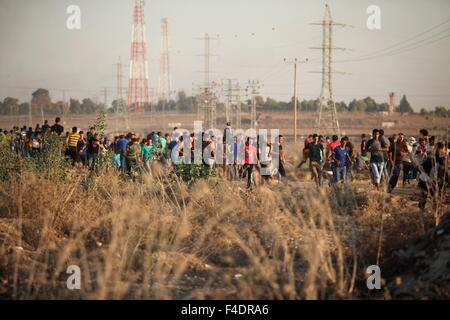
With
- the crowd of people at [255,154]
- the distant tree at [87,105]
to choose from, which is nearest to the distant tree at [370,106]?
the distant tree at [87,105]

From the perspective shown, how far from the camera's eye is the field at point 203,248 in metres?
7.64

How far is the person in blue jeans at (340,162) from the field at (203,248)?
16.0 ft

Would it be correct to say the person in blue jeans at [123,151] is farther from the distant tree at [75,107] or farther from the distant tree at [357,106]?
the distant tree at [357,106]

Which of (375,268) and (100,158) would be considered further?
(100,158)

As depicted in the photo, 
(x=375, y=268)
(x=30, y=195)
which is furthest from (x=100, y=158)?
(x=375, y=268)

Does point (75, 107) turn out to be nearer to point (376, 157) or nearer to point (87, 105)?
point (87, 105)

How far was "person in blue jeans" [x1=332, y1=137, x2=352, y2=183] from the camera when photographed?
1881cm

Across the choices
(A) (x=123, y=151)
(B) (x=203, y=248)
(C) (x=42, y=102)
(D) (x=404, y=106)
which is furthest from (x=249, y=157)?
(D) (x=404, y=106)

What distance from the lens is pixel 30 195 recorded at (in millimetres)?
11383

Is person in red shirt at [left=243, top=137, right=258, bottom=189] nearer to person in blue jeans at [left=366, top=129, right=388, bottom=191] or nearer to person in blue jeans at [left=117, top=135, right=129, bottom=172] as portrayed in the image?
person in blue jeans at [left=366, top=129, right=388, bottom=191]

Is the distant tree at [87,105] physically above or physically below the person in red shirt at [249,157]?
above

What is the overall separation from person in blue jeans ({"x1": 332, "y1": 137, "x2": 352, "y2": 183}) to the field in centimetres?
488
